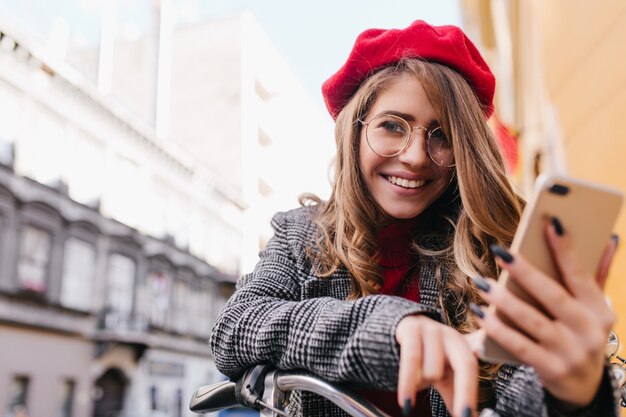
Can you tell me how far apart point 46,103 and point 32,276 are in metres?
2.51

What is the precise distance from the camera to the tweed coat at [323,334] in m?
0.46

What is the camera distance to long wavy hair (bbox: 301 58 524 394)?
0.79 m

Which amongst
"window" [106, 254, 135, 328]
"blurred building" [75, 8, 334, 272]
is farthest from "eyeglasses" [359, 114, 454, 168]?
"blurred building" [75, 8, 334, 272]

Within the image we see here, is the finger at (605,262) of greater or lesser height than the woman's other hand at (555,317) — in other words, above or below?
above

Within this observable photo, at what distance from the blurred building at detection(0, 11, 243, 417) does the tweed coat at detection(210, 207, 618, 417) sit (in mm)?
7397

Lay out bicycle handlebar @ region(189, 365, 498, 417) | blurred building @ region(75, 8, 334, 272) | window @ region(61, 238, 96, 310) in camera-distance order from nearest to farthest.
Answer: bicycle handlebar @ region(189, 365, 498, 417)
window @ region(61, 238, 96, 310)
blurred building @ region(75, 8, 334, 272)

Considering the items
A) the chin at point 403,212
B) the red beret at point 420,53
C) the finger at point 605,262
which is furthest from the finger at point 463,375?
the red beret at point 420,53

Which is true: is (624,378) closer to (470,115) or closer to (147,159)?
(470,115)

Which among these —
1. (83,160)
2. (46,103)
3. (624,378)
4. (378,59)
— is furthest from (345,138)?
(83,160)

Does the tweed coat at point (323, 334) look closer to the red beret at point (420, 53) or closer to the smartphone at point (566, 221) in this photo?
the smartphone at point (566, 221)

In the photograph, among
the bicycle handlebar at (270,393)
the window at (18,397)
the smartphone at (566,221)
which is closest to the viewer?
the smartphone at (566,221)

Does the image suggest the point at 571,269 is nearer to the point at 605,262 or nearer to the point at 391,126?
the point at 605,262

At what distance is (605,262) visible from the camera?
403mm

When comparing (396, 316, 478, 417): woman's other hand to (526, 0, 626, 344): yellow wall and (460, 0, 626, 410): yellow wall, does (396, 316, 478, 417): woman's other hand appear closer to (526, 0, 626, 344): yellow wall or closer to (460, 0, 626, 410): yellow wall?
(460, 0, 626, 410): yellow wall
